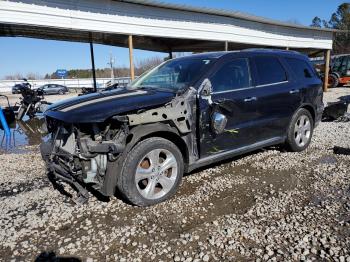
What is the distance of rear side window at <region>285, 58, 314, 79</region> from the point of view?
5.85 meters

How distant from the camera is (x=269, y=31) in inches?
679

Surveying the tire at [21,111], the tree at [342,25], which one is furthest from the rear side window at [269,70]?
the tree at [342,25]

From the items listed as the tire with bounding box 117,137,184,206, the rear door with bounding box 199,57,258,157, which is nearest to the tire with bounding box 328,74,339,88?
the rear door with bounding box 199,57,258,157

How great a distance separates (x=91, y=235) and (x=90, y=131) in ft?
3.73

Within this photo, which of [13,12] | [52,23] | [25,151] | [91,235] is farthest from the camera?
[52,23]

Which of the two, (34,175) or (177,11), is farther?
(177,11)

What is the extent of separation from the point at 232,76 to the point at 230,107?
1.65ft

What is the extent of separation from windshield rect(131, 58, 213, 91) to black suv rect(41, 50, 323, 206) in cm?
2

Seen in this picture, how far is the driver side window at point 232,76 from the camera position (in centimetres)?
450

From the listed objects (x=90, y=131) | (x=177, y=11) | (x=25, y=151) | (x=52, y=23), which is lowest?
(x=25, y=151)

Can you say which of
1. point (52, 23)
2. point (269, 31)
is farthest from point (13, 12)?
point (269, 31)

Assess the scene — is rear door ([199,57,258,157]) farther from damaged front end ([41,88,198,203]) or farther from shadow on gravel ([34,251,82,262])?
shadow on gravel ([34,251,82,262])

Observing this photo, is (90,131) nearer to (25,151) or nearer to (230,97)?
(230,97)

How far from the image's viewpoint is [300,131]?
5.97 m
